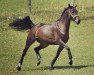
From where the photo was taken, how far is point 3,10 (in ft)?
124

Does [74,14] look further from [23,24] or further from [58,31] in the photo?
[23,24]

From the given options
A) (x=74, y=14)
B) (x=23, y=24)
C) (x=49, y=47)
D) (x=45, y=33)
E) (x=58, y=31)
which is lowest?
(x=49, y=47)

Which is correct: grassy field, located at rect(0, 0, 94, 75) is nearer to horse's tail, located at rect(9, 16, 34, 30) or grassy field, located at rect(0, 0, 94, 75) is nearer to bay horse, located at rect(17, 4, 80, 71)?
bay horse, located at rect(17, 4, 80, 71)

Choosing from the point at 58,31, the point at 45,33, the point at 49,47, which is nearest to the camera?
the point at 58,31

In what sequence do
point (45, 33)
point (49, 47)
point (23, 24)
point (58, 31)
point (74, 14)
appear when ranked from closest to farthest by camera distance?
point (74, 14)
point (58, 31)
point (45, 33)
point (23, 24)
point (49, 47)

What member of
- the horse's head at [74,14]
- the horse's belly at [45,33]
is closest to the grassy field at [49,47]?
the horse's belly at [45,33]

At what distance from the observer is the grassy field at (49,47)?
1616cm

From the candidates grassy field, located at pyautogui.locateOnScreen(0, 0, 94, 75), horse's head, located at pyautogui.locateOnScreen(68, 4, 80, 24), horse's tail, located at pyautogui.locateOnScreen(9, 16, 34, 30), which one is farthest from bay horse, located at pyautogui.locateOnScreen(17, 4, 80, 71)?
horse's tail, located at pyautogui.locateOnScreen(9, 16, 34, 30)

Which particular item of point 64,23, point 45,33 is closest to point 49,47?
point 45,33

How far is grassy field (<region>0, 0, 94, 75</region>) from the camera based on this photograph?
53.0ft

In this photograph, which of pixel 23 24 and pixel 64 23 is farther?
pixel 23 24

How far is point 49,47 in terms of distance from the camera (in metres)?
22.1

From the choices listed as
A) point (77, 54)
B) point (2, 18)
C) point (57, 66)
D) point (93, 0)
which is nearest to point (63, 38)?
point (57, 66)

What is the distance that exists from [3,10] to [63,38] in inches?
914
